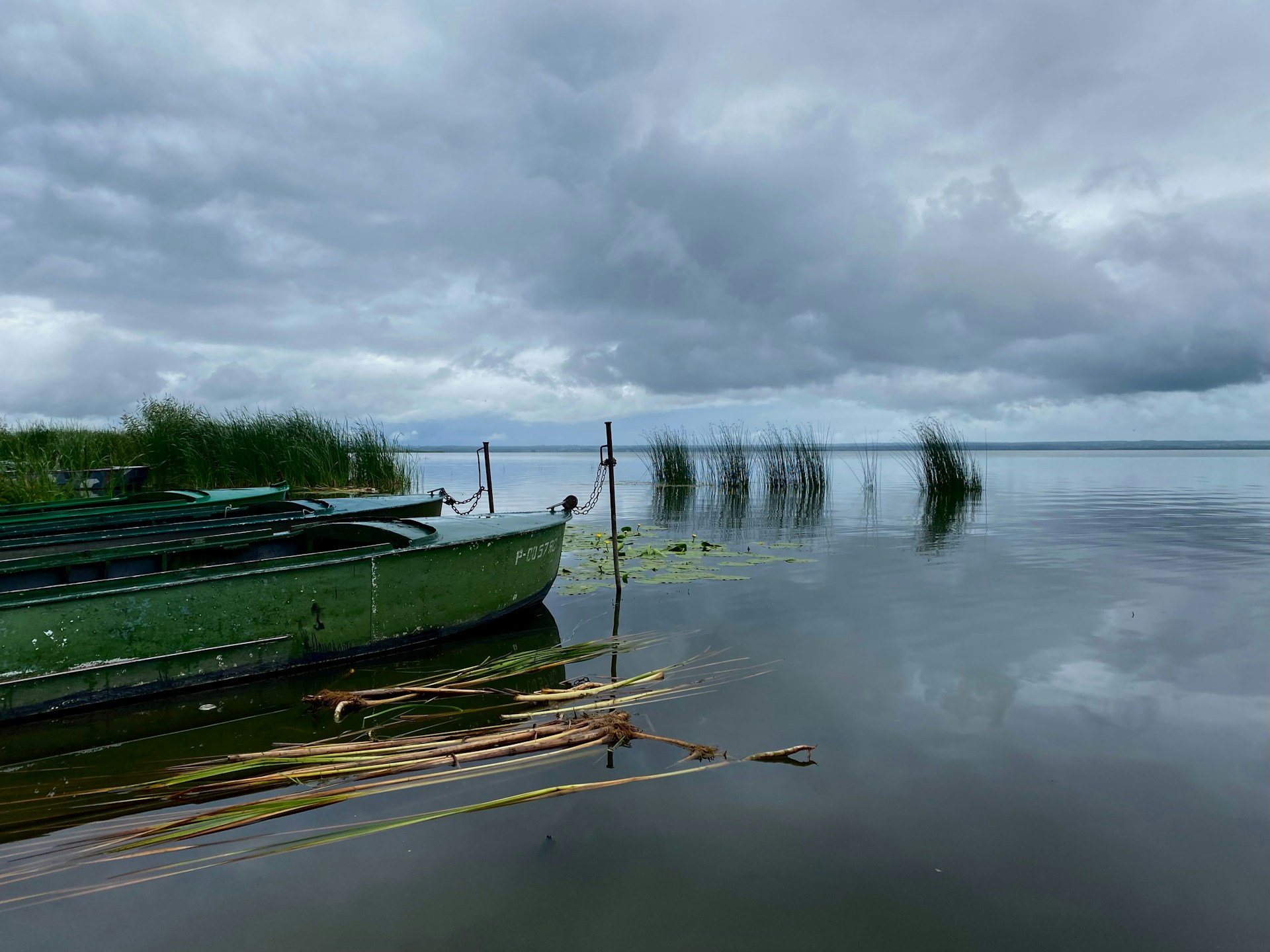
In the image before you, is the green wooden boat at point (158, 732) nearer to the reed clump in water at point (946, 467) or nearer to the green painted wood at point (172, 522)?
the green painted wood at point (172, 522)

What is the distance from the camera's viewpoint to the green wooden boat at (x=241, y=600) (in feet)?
13.0

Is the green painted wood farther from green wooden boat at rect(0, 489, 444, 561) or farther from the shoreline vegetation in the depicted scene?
the shoreline vegetation

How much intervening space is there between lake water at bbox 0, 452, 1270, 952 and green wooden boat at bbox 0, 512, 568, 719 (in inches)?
8.8

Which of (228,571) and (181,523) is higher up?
(181,523)

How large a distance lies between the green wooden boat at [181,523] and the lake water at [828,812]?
2.05 metres

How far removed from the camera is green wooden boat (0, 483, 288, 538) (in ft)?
19.5

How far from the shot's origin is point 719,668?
189 inches

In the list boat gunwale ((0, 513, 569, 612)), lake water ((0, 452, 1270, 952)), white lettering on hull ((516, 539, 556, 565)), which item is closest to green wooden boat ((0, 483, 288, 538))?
boat gunwale ((0, 513, 569, 612))

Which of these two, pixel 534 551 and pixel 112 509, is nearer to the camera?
pixel 534 551

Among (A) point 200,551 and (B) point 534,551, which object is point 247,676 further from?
(B) point 534,551

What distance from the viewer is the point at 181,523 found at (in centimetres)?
609

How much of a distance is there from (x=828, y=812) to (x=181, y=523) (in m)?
5.81

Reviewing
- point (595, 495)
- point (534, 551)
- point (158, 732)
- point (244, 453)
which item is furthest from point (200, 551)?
point (244, 453)

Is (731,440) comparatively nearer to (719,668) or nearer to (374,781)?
(719,668)
